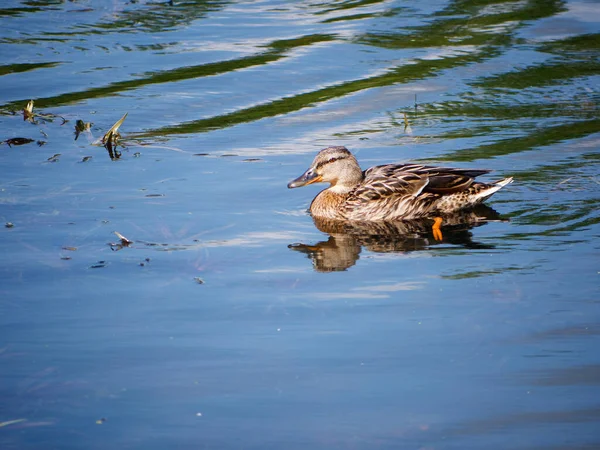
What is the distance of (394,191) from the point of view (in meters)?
10.5

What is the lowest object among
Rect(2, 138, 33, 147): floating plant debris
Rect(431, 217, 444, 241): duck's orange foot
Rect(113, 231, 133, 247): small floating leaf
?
Rect(431, 217, 444, 241): duck's orange foot

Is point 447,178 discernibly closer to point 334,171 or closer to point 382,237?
point 382,237

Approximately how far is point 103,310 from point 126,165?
4382 millimetres

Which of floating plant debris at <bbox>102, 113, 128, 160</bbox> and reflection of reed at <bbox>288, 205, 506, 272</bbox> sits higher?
floating plant debris at <bbox>102, 113, 128, 160</bbox>

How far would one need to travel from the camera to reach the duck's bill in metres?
10.6

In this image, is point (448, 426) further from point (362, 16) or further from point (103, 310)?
point (362, 16)

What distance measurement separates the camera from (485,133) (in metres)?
12.6

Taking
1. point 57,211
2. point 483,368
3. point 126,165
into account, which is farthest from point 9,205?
point 483,368

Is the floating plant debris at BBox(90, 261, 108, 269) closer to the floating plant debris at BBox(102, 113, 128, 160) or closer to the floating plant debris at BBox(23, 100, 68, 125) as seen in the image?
the floating plant debris at BBox(102, 113, 128, 160)

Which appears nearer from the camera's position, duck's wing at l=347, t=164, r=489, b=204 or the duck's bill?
duck's wing at l=347, t=164, r=489, b=204

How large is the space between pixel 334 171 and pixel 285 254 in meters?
2.32

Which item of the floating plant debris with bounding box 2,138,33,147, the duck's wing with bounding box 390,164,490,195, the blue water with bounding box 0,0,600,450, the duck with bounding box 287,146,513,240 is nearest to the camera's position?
the blue water with bounding box 0,0,600,450

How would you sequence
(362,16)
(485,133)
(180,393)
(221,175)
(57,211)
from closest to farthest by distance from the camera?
(180,393), (57,211), (221,175), (485,133), (362,16)

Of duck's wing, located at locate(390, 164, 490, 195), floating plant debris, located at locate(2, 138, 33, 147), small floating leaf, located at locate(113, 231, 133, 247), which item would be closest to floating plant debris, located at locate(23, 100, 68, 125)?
floating plant debris, located at locate(2, 138, 33, 147)
